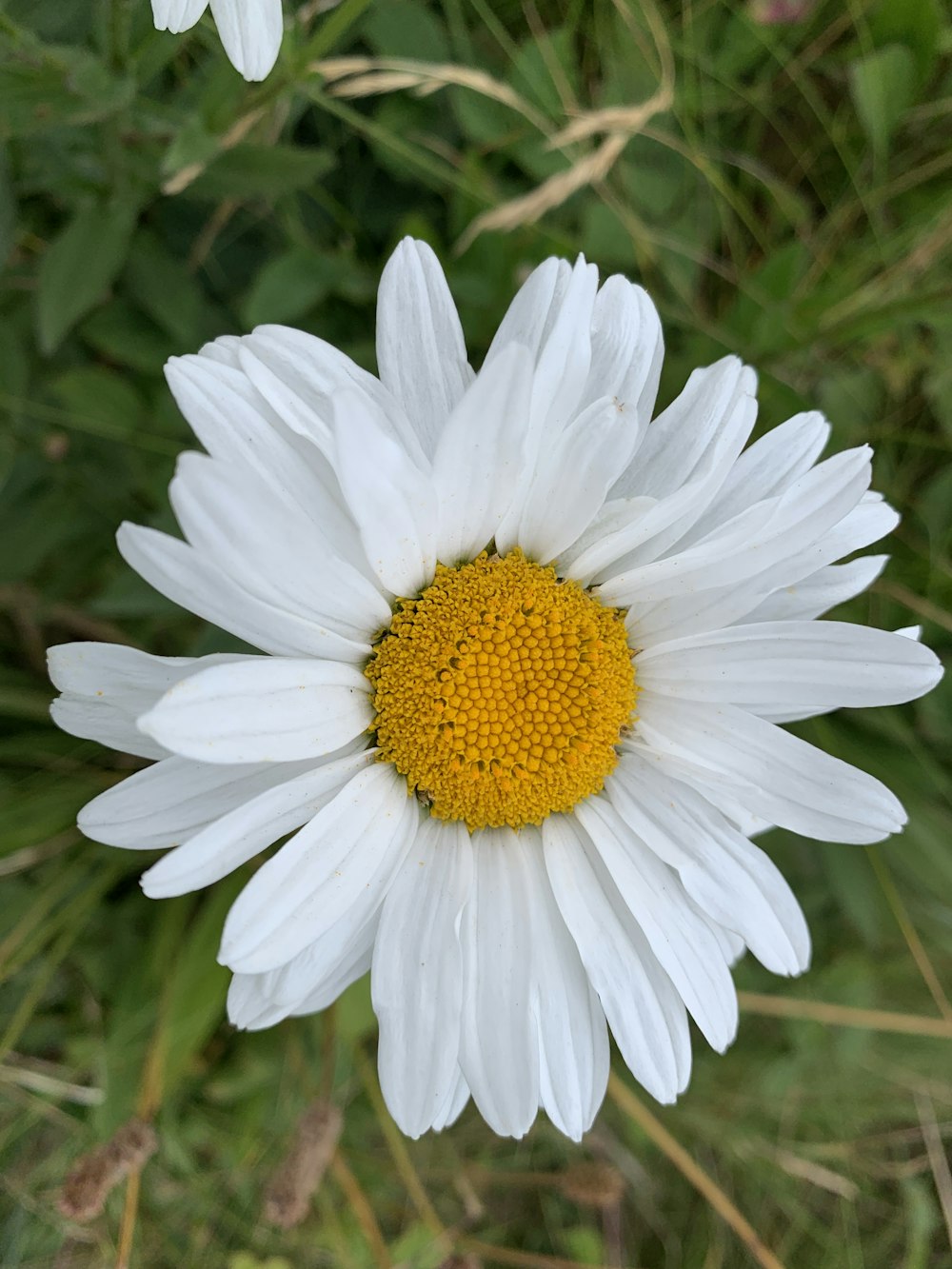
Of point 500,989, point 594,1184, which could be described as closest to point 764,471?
point 500,989

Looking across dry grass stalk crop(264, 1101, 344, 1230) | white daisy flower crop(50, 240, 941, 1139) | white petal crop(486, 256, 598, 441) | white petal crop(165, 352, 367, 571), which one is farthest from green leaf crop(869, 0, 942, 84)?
dry grass stalk crop(264, 1101, 344, 1230)

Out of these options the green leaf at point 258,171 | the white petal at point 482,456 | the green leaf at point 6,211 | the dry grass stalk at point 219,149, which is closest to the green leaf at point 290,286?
the green leaf at point 258,171

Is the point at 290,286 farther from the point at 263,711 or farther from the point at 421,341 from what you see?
the point at 263,711

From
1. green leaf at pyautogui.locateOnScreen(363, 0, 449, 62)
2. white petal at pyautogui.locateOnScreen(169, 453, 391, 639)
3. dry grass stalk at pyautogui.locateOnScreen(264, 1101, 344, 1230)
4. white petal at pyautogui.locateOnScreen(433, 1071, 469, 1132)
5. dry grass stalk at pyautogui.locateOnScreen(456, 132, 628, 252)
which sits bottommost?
dry grass stalk at pyautogui.locateOnScreen(264, 1101, 344, 1230)

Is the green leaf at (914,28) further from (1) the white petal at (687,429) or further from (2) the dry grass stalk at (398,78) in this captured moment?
(1) the white petal at (687,429)

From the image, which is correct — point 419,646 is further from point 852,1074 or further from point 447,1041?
point 852,1074

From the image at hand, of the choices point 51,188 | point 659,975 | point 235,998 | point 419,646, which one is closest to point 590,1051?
point 659,975

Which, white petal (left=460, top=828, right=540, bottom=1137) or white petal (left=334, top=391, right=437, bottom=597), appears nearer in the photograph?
white petal (left=334, top=391, right=437, bottom=597)

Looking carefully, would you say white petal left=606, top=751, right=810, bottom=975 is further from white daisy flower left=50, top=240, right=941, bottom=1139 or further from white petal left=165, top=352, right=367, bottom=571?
white petal left=165, top=352, right=367, bottom=571
